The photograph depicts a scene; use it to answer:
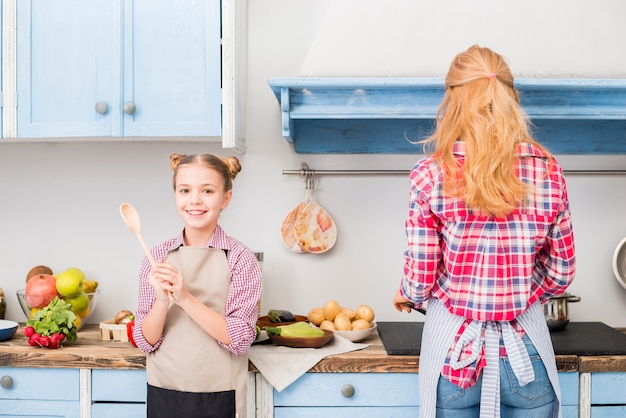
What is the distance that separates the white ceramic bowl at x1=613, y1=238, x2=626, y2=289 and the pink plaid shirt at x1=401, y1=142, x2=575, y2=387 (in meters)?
0.95

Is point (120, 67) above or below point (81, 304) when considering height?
above

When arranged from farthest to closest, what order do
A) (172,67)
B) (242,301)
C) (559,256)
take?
(172,67), (242,301), (559,256)

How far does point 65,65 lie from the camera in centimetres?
209

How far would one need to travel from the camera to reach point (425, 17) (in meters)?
2.21

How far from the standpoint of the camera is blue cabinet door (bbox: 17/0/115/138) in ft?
6.82

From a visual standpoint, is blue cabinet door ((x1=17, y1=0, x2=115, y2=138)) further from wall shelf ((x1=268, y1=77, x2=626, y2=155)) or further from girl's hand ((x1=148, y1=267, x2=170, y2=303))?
girl's hand ((x1=148, y1=267, x2=170, y2=303))

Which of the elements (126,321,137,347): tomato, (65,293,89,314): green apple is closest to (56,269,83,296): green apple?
(65,293,89,314): green apple

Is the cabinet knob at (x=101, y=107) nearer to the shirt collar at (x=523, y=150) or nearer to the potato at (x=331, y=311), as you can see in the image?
the potato at (x=331, y=311)

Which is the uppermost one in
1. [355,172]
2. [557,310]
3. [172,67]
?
[172,67]

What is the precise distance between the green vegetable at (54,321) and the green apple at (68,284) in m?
0.17

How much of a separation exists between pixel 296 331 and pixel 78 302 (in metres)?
0.77

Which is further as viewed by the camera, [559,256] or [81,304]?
[81,304]

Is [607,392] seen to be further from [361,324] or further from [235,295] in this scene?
[235,295]

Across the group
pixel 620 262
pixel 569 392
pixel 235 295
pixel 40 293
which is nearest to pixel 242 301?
pixel 235 295
